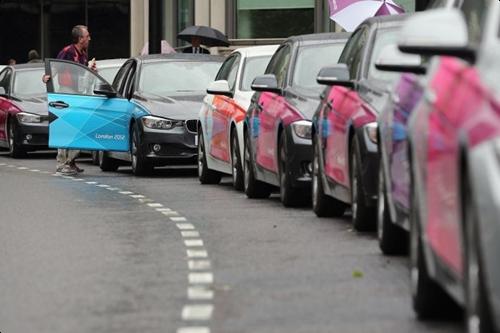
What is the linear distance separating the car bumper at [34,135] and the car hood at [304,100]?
13487 millimetres

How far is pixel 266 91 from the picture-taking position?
1811 centimetres

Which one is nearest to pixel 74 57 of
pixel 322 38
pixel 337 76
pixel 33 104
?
pixel 33 104

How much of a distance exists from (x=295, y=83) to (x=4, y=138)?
48.8ft

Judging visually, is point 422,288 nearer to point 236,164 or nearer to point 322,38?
point 322,38

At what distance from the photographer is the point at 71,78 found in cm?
2495

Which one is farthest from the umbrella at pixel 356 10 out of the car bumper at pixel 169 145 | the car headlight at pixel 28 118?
the car headlight at pixel 28 118

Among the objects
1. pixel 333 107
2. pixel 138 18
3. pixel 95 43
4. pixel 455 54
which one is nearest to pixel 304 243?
pixel 333 107

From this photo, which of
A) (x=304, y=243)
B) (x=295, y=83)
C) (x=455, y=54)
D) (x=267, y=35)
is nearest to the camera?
(x=455, y=54)

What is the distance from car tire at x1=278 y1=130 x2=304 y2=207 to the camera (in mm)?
16969

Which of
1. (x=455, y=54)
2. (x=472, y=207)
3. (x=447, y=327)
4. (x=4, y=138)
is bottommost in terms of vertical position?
(x=4, y=138)

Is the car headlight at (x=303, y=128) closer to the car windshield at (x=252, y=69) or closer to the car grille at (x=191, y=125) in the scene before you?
the car windshield at (x=252, y=69)

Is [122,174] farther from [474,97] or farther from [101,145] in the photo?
[474,97]

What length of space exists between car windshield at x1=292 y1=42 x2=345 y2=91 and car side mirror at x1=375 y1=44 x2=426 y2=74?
5599 millimetres

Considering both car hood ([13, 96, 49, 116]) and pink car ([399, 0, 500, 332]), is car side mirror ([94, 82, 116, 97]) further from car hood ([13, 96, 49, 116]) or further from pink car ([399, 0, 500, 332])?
pink car ([399, 0, 500, 332])
